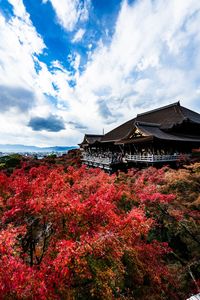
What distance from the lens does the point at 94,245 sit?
4109 mm

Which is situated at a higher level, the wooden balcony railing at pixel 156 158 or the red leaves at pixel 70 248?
the wooden balcony railing at pixel 156 158

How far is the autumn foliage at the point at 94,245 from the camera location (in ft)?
12.2

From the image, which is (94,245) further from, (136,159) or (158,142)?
(158,142)

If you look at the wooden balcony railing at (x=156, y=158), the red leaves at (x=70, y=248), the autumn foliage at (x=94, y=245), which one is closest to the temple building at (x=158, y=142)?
the wooden balcony railing at (x=156, y=158)

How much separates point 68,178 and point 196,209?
28.2 feet

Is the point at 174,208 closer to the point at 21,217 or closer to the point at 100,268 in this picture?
the point at 100,268

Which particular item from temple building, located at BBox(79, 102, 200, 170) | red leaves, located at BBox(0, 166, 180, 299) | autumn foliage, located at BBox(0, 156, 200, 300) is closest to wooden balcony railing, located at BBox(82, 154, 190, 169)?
temple building, located at BBox(79, 102, 200, 170)

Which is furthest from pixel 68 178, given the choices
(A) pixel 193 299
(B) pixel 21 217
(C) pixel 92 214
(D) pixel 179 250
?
(A) pixel 193 299

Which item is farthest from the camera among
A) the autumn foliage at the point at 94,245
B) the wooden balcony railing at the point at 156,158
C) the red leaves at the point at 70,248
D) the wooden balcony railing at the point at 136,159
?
the wooden balcony railing at the point at 136,159

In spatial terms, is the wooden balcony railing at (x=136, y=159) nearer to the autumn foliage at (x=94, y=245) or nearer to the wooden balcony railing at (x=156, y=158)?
the wooden balcony railing at (x=156, y=158)

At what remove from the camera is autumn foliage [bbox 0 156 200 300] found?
372cm

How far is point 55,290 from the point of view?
3875 millimetres

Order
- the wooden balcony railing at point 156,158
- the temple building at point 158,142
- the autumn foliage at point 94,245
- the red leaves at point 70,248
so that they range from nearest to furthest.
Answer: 1. the red leaves at point 70,248
2. the autumn foliage at point 94,245
3. the wooden balcony railing at point 156,158
4. the temple building at point 158,142

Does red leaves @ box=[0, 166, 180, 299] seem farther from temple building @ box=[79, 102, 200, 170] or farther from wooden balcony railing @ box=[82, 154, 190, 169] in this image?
temple building @ box=[79, 102, 200, 170]
